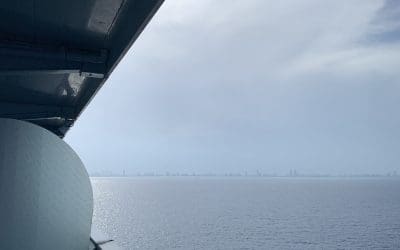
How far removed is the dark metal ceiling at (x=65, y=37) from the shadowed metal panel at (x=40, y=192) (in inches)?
59.3

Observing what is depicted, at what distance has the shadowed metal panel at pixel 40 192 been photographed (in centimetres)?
746

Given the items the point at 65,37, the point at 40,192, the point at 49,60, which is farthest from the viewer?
the point at 49,60

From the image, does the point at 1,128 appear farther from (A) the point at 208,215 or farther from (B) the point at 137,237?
(A) the point at 208,215

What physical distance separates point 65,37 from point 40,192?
3.49 meters

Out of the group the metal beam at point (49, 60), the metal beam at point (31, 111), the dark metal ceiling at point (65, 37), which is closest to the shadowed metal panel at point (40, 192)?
the metal beam at point (49, 60)

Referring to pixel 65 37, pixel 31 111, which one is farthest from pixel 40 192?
pixel 31 111

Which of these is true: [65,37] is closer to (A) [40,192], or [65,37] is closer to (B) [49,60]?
(B) [49,60]

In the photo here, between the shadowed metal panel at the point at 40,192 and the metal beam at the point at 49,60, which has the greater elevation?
the metal beam at the point at 49,60

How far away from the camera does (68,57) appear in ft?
24.5

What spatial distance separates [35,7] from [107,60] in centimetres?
243

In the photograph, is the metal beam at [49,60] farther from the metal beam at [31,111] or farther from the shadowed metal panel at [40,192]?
the metal beam at [31,111]

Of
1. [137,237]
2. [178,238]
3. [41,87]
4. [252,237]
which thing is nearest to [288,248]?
[252,237]

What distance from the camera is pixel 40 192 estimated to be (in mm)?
7793

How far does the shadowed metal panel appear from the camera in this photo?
7457mm
